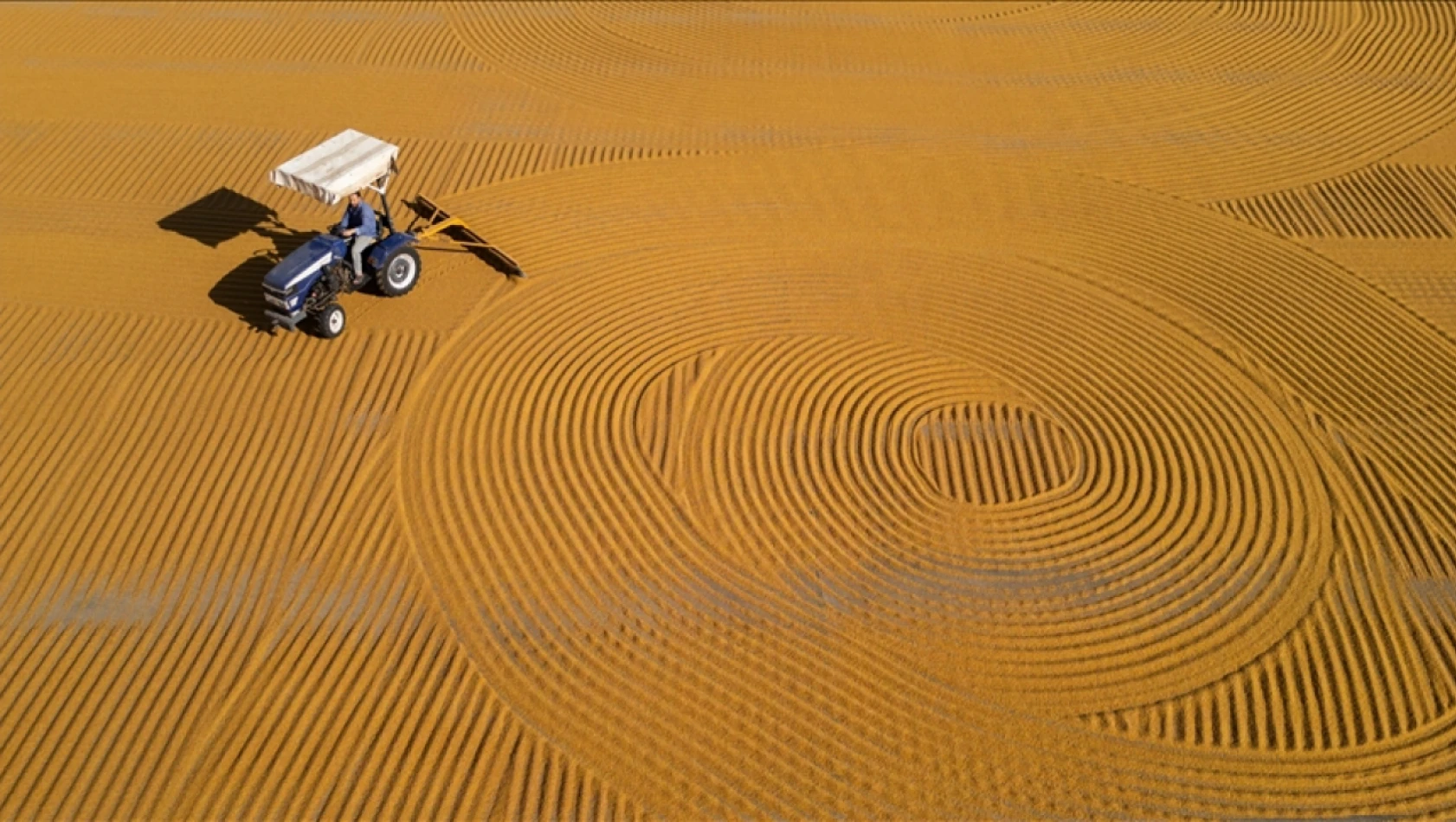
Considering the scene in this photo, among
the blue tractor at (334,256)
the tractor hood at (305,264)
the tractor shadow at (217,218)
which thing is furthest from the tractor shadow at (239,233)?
the tractor hood at (305,264)

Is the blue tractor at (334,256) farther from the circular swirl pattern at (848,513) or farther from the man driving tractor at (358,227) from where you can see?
the circular swirl pattern at (848,513)

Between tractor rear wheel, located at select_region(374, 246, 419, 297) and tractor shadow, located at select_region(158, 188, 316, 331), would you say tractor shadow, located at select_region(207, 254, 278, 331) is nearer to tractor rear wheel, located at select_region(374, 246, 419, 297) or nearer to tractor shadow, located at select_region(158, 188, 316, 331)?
tractor shadow, located at select_region(158, 188, 316, 331)

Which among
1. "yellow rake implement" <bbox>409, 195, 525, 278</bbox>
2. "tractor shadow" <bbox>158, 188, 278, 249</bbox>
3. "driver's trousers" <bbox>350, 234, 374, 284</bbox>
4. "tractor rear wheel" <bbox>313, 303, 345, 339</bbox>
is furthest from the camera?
"tractor shadow" <bbox>158, 188, 278, 249</bbox>

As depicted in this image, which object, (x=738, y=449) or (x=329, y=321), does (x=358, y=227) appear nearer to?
(x=329, y=321)

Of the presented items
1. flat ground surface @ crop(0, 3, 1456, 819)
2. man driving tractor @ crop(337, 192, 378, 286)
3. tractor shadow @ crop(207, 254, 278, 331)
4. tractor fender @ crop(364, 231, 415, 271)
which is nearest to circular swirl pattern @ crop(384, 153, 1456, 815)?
flat ground surface @ crop(0, 3, 1456, 819)

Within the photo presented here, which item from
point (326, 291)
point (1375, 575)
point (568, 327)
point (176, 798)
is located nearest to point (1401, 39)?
point (1375, 575)

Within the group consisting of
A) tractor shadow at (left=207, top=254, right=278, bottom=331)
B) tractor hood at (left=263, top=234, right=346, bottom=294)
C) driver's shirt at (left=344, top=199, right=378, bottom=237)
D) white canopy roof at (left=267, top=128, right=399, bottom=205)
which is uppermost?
white canopy roof at (left=267, top=128, right=399, bottom=205)

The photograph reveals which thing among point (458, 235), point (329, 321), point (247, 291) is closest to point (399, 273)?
point (329, 321)
